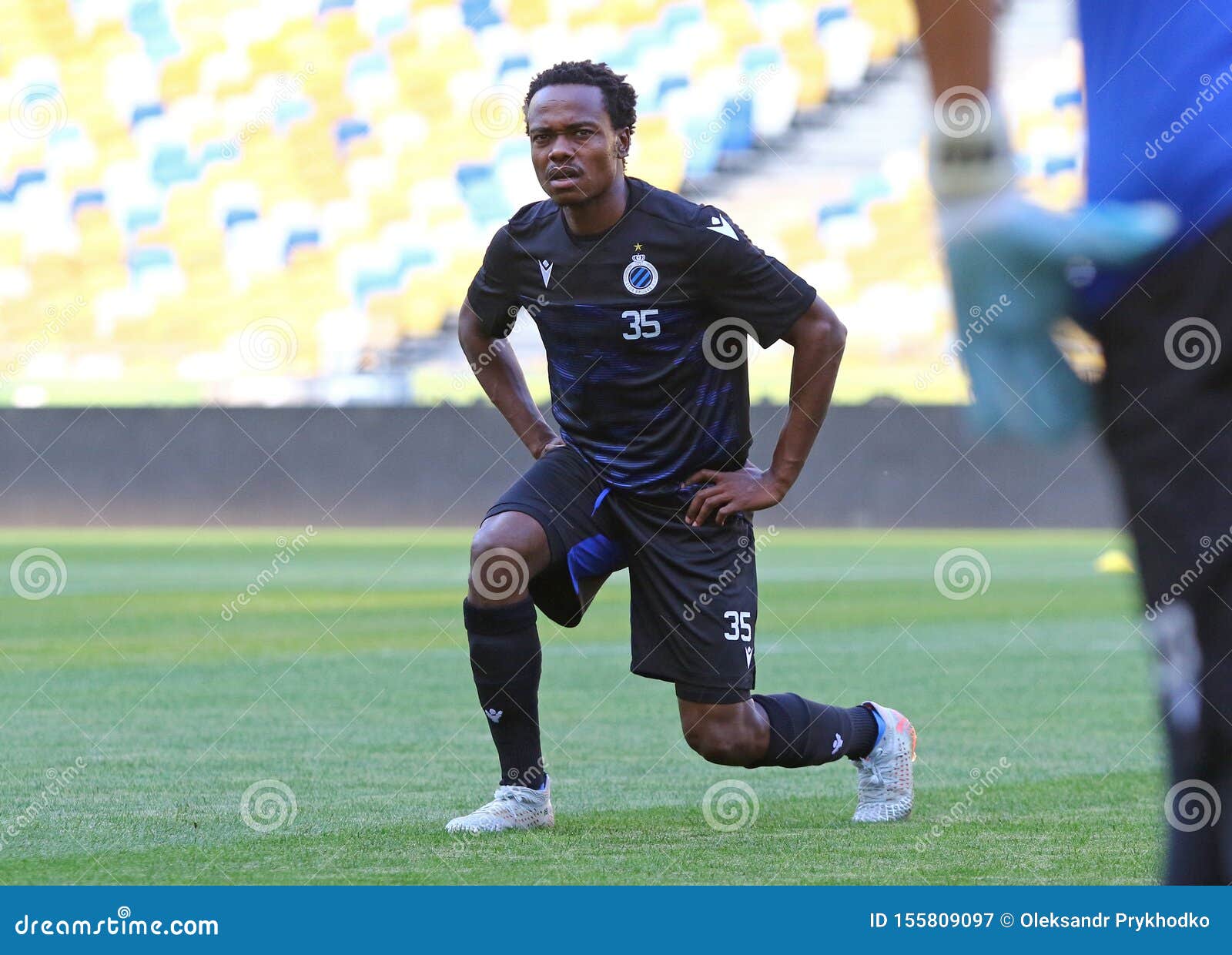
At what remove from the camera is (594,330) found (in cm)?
504

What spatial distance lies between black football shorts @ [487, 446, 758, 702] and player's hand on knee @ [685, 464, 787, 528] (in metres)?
0.04

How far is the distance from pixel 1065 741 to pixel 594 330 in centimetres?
317

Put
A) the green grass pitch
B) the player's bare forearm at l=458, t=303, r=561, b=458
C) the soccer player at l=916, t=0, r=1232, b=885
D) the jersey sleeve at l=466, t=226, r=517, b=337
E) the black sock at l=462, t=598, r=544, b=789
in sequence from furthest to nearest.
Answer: the player's bare forearm at l=458, t=303, r=561, b=458
the jersey sleeve at l=466, t=226, r=517, b=337
the black sock at l=462, t=598, r=544, b=789
the green grass pitch
the soccer player at l=916, t=0, r=1232, b=885

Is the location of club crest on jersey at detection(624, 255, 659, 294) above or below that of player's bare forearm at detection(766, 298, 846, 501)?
above

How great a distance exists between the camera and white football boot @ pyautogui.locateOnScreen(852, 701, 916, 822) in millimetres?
5246

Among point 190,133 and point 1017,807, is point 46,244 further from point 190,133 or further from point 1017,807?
point 1017,807

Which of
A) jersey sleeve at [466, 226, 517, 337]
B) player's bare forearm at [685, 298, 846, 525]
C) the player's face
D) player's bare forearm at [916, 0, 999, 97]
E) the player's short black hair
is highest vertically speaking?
the player's short black hair

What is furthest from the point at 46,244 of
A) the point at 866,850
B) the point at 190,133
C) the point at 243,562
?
the point at 866,850

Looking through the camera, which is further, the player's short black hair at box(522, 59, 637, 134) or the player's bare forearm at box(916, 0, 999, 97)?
the player's short black hair at box(522, 59, 637, 134)

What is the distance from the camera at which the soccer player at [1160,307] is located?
1.78 meters

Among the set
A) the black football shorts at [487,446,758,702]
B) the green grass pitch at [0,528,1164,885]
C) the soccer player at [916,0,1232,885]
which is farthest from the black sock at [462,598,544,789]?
the soccer player at [916,0,1232,885]

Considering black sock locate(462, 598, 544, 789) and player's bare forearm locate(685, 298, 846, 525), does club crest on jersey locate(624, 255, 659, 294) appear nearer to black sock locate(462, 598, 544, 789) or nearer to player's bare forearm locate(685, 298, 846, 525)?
player's bare forearm locate(685, 298, 846, 525)

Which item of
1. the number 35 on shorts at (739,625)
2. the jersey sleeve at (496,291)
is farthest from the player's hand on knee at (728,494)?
the jersey sleeve at (496,291)

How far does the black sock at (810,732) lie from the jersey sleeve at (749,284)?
1063mm
